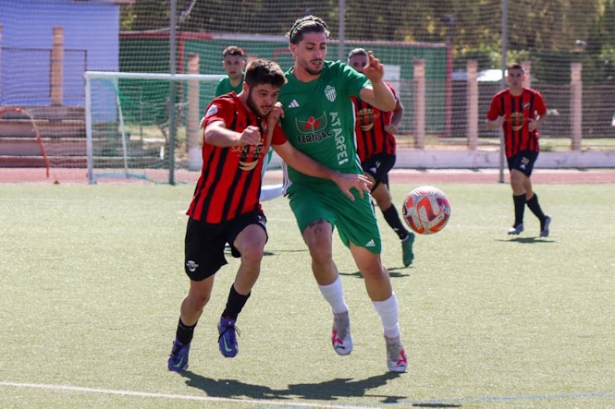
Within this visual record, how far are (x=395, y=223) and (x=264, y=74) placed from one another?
16.4 feet

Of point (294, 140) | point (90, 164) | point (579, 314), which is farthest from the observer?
point (90, 164)

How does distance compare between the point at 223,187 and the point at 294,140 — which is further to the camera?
the point at 294,140

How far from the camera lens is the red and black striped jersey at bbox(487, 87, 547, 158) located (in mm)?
13336

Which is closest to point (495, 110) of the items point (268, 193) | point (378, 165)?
point (268, 193)

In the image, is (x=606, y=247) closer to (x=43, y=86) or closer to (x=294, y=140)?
(x=294, y=140)

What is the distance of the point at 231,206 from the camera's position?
6.05m

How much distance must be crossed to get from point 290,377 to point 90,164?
47.8 ft

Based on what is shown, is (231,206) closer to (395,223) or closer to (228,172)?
(228,172)

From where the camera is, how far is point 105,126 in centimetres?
2227

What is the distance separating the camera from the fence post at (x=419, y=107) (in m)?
27.0

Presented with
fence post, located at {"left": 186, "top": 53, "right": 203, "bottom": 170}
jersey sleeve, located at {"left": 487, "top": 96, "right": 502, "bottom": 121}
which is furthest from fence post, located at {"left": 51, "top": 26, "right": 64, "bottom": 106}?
jersey sleeve, located at {"left": 487, "top": 96, "right": 502, "bottom": 121}

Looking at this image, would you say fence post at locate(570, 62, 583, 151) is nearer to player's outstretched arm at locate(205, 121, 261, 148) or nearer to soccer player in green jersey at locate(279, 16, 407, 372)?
soccer player in green jersey at locate(279, 16, 407, 372)

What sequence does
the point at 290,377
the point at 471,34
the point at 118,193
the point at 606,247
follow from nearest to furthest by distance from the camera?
the point at 290,377, the point at 606,247, the point at 118,193, the point at 471,34

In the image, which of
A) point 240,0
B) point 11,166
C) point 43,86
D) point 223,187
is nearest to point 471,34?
point 240,0
